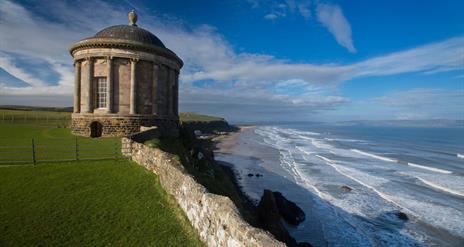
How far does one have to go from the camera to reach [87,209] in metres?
8.54

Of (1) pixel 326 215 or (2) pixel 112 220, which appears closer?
(2) pixel 112 220

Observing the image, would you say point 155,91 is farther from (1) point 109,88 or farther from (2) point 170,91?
(1) point 109,88

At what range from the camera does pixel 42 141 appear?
1808cm

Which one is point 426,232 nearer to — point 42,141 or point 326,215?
point 326,215

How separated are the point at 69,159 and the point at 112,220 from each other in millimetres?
7071

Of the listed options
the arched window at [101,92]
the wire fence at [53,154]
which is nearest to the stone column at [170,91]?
the arched window at [101,92]

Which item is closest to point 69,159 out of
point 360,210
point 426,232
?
point 360,210

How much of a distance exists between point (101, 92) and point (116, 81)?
1.70 metres

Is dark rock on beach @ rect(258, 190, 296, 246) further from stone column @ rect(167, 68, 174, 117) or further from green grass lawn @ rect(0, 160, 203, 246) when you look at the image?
stone column @ rect(167, 68, 174, 117)

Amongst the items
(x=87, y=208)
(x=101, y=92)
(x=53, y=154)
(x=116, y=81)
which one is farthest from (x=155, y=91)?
(x=87, y=208)

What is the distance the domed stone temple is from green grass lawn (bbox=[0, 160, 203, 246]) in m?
10.4

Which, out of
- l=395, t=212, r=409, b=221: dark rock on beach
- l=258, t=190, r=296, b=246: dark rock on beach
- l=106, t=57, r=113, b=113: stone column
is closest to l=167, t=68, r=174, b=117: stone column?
l=106, t=57, r=113, b=113: stone column

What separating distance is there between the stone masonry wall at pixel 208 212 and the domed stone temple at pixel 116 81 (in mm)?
11989

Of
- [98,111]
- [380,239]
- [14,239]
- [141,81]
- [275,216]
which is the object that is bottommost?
[380,239]
